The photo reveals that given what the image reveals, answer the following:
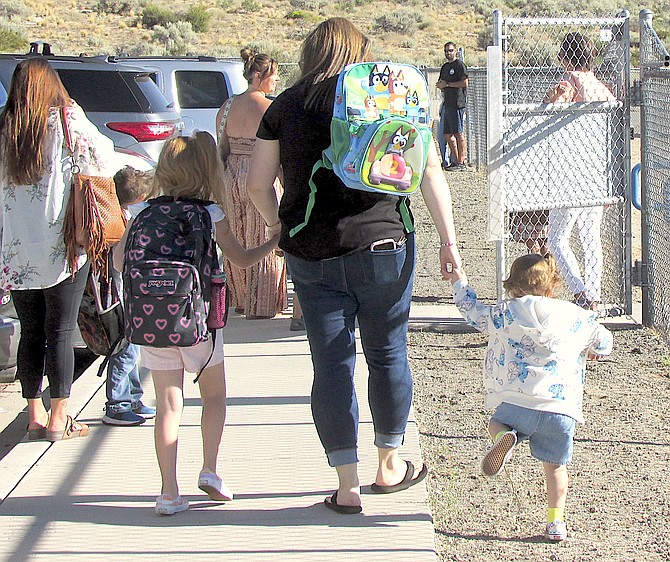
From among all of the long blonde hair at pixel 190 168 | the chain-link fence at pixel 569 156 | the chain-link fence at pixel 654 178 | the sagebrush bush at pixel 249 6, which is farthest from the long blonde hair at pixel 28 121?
the sagebrush bush at pixel 249 6

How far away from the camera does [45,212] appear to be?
485 centimetres

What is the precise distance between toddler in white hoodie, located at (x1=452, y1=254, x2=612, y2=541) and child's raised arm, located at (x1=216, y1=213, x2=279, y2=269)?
738 mm

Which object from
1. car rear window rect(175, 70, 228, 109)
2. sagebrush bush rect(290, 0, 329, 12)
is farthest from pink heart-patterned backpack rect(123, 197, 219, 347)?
sagebrush bush rect(290, 0, 329, 12)

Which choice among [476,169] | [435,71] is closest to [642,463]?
[476,169]

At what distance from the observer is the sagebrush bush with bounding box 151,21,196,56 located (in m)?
49.0

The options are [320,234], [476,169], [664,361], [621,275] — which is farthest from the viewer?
[476,169]

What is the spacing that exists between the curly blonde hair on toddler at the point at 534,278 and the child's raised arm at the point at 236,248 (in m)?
0.92

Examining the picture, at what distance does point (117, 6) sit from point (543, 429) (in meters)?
57.8

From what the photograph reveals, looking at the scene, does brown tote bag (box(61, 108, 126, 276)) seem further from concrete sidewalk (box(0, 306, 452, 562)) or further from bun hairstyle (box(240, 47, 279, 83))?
bun hairstyle (box(240, 47, 279, 83))

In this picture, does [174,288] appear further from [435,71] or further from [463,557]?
[435,71]

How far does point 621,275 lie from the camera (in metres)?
7.53

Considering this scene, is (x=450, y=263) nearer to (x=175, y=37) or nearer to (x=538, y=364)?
(x=538, y=364)

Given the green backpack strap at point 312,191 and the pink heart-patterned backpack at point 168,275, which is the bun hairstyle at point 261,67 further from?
the green backpack strap at point 312,191

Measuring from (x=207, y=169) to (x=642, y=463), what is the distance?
244 cm
